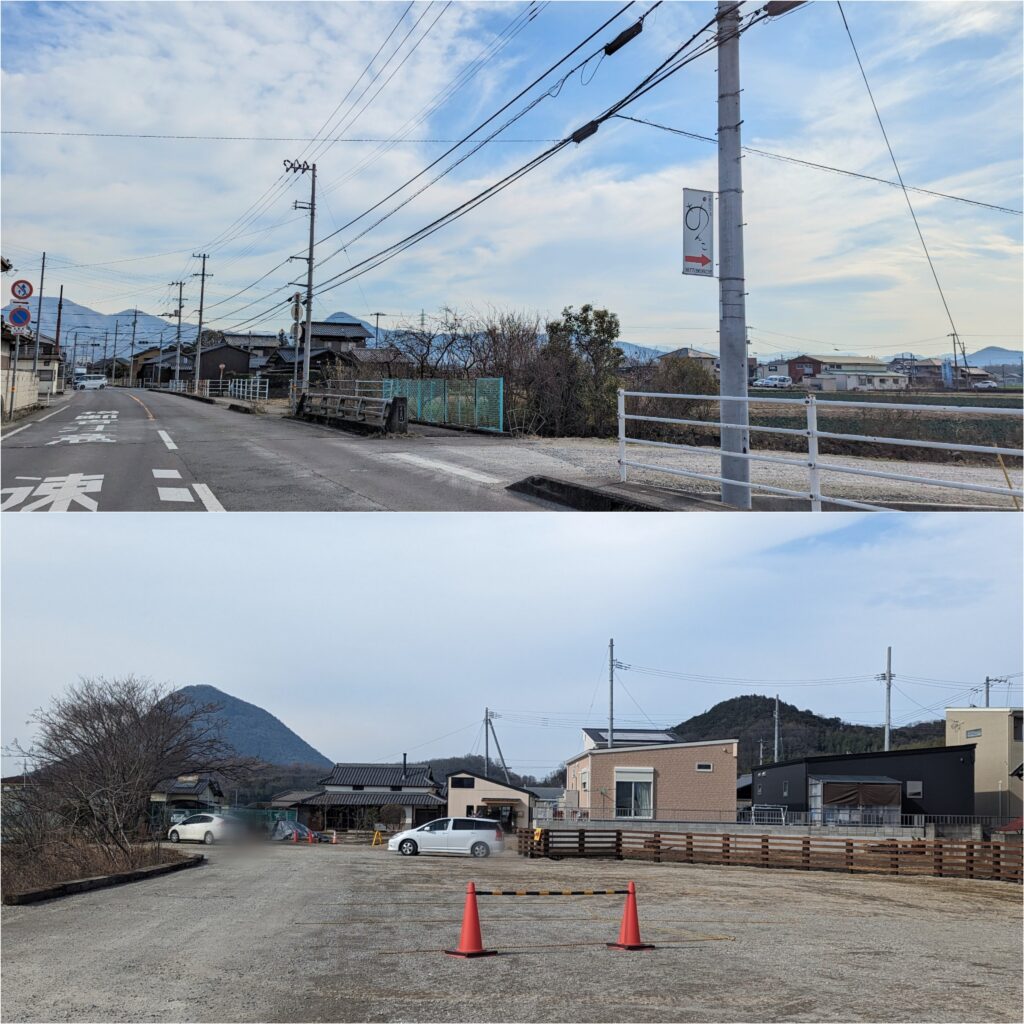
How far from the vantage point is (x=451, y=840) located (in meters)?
30.1

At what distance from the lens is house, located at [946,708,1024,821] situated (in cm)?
4122

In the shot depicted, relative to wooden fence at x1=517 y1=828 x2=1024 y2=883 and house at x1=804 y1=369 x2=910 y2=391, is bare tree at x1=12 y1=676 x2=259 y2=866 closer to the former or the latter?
wooden fence at x1=517 y1=828 x2=1024 y2=883

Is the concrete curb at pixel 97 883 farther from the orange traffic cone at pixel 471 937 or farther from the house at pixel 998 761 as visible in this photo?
the house at pixel 998 761

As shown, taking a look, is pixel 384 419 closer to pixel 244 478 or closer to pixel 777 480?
pixel 244 478

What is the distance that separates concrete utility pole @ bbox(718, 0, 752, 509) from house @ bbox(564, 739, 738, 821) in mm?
25242

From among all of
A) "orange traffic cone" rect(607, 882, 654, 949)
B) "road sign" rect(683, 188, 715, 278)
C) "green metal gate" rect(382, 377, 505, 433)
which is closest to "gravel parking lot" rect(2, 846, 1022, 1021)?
"orange traffic cone" rect(607, 882, 654, 949)

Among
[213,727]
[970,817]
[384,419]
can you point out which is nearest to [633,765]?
[970,817]

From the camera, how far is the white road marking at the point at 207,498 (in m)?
14.9

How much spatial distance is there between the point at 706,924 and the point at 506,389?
64.5 ft

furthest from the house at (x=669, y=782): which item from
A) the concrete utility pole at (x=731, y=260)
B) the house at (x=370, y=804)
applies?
the concrete utility pole at (x=731, y=260)

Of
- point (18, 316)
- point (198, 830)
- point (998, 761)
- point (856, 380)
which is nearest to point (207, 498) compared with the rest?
point (18, 316)

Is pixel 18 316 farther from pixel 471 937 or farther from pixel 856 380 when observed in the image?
pixel 856 380

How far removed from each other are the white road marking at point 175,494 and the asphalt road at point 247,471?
0.05 feet

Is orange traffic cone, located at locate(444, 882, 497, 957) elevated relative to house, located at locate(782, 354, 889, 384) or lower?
lower
